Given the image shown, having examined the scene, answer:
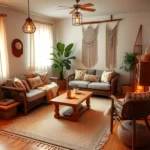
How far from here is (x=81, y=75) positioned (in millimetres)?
5492

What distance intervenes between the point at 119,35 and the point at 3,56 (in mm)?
3557

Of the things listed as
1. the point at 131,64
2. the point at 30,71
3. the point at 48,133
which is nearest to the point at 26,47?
the point at 30,71

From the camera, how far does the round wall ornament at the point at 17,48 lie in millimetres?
4430

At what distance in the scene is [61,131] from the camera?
3029 millimetres

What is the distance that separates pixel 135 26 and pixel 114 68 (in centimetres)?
147

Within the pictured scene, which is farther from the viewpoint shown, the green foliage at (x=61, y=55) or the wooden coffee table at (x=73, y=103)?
the green foliage at (x=61, y=55)

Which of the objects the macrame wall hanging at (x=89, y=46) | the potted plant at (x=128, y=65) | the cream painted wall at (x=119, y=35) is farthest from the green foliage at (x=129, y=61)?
the macrame wall hanging at (x=89, y=46)

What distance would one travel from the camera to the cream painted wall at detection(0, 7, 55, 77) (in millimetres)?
4277

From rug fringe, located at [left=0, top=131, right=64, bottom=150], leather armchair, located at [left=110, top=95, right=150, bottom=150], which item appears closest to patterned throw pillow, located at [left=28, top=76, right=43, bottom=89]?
rug fringe, located at [left=0, top=131, right=64, bottom=150]

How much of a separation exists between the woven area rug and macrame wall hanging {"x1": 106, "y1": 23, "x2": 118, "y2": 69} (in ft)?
6.94

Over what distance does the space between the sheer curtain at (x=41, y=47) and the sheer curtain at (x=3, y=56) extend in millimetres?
967

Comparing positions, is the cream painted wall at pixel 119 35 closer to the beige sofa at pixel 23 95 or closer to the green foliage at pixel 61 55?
the green foliage at pixel 61 55

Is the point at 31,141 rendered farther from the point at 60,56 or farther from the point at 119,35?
the point at 119,35

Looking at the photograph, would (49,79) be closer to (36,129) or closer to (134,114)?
(36,129)
